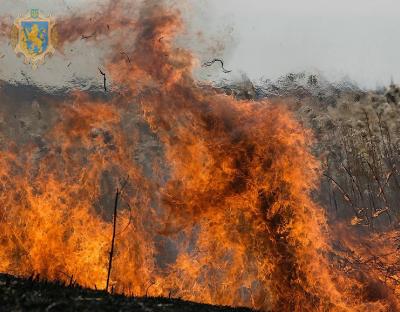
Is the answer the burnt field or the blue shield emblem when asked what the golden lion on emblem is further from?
the burnt field

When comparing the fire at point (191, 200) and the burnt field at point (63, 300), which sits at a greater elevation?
the fire at point (191, 200)

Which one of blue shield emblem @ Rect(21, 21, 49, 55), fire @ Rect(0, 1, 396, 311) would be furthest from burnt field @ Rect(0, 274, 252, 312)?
blue shield emblem @ Rect(21, 21, 49, 55)

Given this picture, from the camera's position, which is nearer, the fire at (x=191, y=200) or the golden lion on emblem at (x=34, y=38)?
the fire at (x=191, y=200)

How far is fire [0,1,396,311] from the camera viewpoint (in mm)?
15055

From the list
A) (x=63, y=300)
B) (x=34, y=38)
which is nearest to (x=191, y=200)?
(x=63, y=300)

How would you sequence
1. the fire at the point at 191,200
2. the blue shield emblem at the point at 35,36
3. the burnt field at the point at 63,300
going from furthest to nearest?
the blue shield emblem at the point at 35,36
the fire at the point at 191,200
the burnt field at the point at 63,300

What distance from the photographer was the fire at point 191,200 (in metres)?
15.1

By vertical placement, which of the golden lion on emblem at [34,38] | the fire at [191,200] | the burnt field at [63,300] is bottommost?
the burnt field at [63,300]

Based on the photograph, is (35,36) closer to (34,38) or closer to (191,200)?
(34,38)

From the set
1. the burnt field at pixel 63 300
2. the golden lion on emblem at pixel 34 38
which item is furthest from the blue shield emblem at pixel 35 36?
the burnt field at pixel 63 300

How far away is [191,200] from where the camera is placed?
629 inches

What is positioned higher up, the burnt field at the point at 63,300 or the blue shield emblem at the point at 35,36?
the blue shield emblem at the point at 35,36

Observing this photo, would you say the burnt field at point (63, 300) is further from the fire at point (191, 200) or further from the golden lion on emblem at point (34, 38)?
the golden lion on emblem at point (34, 38)

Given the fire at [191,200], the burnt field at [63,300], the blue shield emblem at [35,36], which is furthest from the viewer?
the blue shield emblem at [35,36]
